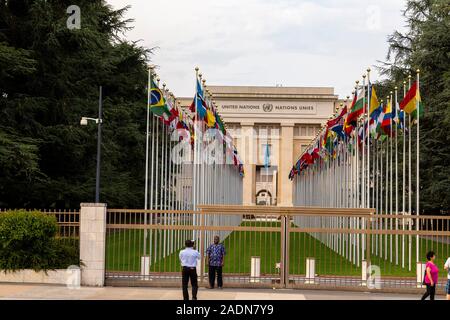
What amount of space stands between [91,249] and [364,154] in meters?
16.3

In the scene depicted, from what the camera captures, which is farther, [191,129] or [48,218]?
[191,129]

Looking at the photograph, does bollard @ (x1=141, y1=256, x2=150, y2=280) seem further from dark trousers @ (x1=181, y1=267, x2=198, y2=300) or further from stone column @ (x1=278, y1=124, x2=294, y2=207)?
stone column @ (x1=278, y1=124, x2=294, y2=207)

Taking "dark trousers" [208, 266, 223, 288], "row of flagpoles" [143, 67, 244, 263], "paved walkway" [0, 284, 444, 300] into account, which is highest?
"row of flagpoles" [143, 67, 244, 263]

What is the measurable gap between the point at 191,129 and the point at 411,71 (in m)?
17.5

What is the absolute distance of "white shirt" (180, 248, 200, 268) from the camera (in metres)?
17.7

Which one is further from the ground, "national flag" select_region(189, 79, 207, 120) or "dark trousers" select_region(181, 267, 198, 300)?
"national flag" select_region(189, 79, 207, 120)

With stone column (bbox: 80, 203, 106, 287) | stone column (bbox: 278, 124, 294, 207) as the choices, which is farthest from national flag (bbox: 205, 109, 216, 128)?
stone column (bbox: 278, 124, 294, 207)

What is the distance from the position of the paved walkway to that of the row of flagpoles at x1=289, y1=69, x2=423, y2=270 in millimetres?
4648

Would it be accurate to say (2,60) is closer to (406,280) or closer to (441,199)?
(406,280)

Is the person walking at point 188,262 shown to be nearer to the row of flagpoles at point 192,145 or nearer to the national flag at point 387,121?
the row of flagpoles at point 192,145

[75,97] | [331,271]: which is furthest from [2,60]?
[331,271]

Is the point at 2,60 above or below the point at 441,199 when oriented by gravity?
above

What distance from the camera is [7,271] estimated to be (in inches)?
850
